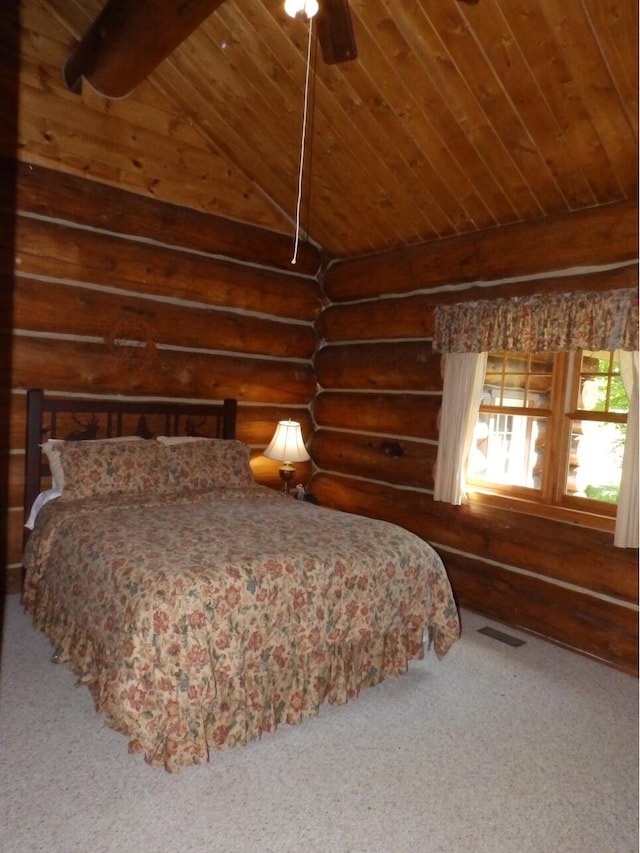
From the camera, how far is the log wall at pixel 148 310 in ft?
13.1

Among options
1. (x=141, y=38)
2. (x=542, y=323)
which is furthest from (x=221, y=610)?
(x=141, y=38)

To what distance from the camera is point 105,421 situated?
171 inches

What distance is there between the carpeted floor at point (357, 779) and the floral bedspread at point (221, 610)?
13 cm

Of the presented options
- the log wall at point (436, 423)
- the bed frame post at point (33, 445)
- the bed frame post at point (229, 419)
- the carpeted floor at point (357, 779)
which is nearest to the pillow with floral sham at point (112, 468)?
the bed frame post at point (33, 445)

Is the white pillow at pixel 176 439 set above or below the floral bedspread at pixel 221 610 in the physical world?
above

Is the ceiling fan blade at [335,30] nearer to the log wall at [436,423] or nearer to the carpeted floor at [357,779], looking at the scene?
the log wall at [436,423]

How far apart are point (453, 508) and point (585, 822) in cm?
236

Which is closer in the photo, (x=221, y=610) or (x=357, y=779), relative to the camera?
(x=357, y=779)

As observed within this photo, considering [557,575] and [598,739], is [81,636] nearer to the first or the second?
[598,739]

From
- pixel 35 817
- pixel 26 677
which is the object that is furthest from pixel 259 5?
pixel 35 817

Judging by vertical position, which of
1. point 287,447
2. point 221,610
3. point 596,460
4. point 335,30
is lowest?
point 221,610

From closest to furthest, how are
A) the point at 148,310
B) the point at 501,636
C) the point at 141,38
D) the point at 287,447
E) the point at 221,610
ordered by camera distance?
the point at 221,610 < the point at 141,38 < the point at 501,636 < the point at 148,310 < the point at 287,447

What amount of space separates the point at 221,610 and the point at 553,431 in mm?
2509

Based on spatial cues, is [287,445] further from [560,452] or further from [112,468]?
[560,452]
